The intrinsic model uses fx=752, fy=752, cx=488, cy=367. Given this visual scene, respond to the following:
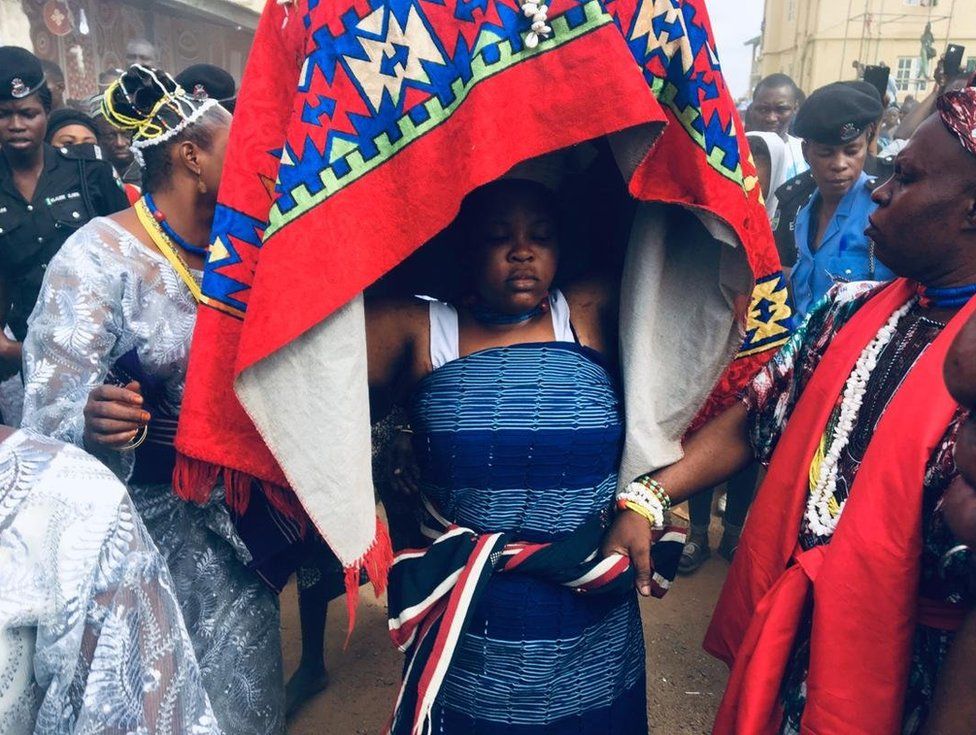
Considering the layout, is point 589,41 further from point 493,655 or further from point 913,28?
point 913,28

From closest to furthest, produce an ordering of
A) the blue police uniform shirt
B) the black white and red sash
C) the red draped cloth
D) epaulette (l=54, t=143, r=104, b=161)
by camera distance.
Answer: the red draped cloth → the black white and red sash → the blue police uniform shirt → epaulette (l=54, t=143, r=104, b=161)

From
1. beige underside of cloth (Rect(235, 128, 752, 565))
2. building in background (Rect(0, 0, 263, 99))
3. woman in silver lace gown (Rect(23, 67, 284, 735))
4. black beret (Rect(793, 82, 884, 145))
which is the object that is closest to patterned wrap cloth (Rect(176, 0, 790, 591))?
beige underside of cloth (Rect(235, 128, 752, 565))

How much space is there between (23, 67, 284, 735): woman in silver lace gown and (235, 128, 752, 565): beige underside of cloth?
0.49m

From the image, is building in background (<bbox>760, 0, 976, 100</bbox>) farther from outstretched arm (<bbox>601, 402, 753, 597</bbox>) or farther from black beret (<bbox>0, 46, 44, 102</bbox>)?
outstretched arm (<bbox>601, 402, 753, 597</bbox>)

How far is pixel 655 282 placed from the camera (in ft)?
5.54

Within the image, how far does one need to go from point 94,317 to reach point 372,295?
26.4 inches

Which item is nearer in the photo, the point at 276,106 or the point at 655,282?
the point at 276,106

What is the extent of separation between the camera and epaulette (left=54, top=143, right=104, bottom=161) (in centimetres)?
385

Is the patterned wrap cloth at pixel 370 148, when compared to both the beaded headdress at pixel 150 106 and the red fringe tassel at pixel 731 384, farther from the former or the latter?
the beaded headdress at pixel 150 106

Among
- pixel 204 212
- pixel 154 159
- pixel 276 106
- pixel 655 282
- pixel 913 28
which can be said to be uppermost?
pixel 276 106

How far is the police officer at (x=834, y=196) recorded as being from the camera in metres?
3.35

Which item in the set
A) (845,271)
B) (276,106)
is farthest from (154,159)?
(845,271)

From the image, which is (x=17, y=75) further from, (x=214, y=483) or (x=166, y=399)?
(x=214, y=483)

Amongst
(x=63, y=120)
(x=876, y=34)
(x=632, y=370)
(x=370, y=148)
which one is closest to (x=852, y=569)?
(x=632, y=370)
